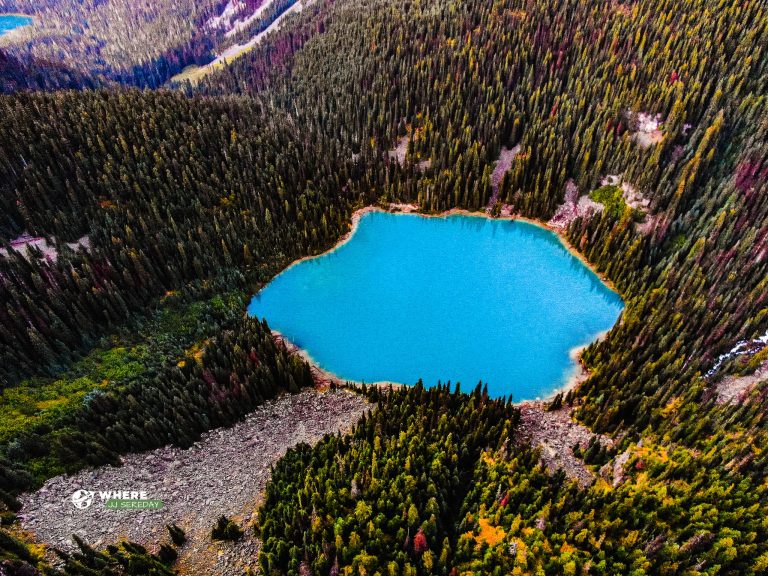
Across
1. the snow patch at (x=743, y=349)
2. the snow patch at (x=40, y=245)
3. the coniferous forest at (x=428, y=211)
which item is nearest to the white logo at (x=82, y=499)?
the coniferous forest at (x=428, y=211)

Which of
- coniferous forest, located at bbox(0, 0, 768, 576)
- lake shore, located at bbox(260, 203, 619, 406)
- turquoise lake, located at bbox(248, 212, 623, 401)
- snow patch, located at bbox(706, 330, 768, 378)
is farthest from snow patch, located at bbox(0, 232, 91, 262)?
snow patch, located at bbox(706, 330, 768, 378)

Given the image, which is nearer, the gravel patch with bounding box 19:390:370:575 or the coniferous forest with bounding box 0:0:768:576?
the coniferous forest with bounding box 0:0:768:576

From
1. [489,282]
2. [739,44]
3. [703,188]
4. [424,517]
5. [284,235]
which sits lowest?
[424,517]

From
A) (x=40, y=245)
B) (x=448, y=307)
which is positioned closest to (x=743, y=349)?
(x=448, y=307)

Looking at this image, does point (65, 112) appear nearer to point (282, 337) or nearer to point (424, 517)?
point (282, 337)

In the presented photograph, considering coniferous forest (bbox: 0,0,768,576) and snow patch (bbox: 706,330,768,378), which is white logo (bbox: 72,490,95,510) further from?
snow patch (bbox: 706,330,768,378)

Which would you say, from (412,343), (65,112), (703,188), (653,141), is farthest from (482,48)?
(65,112)

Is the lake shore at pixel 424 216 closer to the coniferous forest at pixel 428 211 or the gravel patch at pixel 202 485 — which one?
the coniferous forest at pixel 428 211
